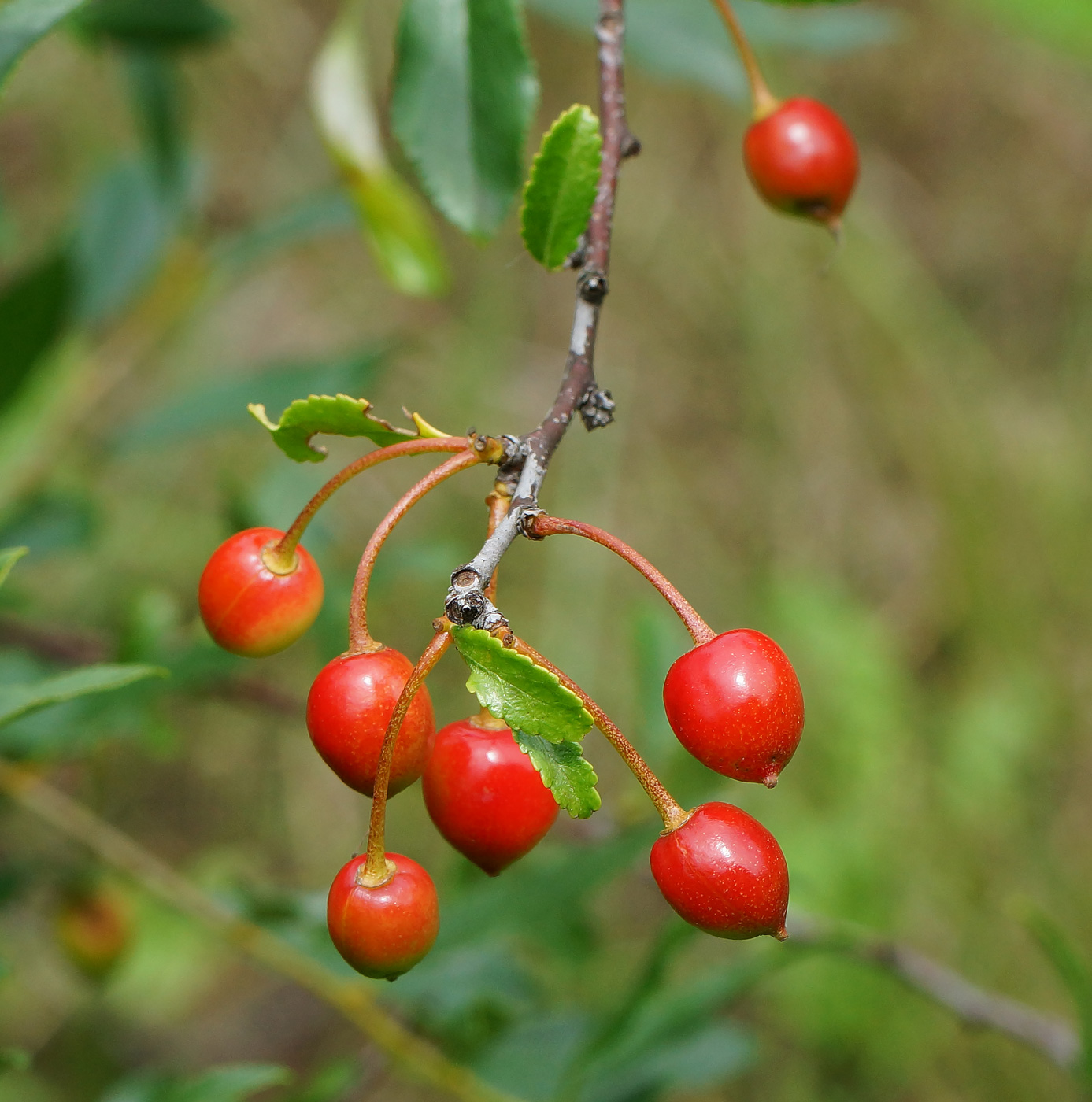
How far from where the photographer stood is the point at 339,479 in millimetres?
750

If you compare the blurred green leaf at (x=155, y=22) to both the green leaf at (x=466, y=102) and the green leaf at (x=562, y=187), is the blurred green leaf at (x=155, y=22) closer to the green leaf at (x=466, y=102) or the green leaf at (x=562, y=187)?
the green leaf at (x=466, y=102)

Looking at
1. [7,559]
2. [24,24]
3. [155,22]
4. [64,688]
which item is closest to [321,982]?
[64,688]

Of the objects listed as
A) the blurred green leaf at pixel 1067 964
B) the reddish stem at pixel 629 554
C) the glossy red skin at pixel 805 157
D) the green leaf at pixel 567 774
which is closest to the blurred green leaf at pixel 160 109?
the glossy red skin at pixel 805 157

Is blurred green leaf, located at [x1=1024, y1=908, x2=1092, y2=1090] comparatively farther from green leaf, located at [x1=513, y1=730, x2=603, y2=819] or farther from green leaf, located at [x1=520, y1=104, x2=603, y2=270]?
green leaf, located at [x1=520, y1=104, x2=603, y2=270]

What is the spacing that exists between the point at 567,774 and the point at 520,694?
0.22 ft

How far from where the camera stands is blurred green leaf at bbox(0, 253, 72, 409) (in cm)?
148

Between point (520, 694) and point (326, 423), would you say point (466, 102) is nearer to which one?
point (326, 423)

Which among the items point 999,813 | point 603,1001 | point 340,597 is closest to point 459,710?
point 603,1001

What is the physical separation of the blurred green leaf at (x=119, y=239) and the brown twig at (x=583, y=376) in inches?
44.7

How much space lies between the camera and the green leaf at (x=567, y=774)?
2.21 feet

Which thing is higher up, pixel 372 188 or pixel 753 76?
pixel 753 76

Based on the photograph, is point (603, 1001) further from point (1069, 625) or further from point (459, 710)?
point (1069, 625)

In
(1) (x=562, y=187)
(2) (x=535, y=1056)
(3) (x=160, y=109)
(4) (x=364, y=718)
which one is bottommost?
(2) (x=535, y=1056)

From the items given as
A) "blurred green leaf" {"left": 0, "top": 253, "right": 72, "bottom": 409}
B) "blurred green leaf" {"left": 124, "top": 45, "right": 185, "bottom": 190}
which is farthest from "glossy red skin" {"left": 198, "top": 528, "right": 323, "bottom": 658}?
"blurred green leaf" {"left": 124, "top": 45, "right": 185, "bottom": 190}
